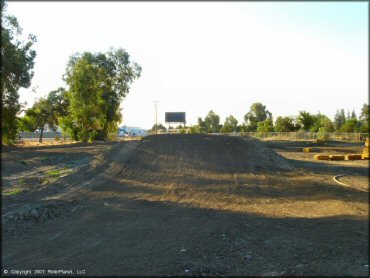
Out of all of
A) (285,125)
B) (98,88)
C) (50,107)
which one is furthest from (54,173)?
(285,125)

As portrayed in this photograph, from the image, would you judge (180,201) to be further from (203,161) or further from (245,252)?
(203,161)

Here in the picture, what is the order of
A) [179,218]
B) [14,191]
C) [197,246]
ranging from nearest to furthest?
[197,246] < [179,218] < [14,191]

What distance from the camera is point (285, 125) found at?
78.6 metres

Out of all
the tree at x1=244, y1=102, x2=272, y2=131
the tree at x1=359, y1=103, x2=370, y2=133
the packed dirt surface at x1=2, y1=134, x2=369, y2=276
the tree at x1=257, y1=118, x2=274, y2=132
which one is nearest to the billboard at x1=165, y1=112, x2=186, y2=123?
the tree at x1=257, y1=118, x2=274, y2=132

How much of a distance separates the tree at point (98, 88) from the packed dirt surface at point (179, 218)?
81.5 feet

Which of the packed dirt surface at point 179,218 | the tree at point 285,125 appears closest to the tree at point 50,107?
the packed dirt surface at point 179,218

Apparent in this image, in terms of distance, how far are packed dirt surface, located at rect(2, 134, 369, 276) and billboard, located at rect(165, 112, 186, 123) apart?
36.9 metres

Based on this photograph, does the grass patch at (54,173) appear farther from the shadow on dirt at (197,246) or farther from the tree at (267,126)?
the tree at (267,126)

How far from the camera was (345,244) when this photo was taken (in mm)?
7602

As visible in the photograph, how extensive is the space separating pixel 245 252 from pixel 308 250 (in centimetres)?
130

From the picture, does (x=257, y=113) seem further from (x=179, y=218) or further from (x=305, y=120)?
(x=179, y=218)

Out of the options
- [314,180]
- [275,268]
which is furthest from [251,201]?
[275,268]

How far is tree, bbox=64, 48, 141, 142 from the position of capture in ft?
150

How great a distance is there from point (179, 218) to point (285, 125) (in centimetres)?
7098
